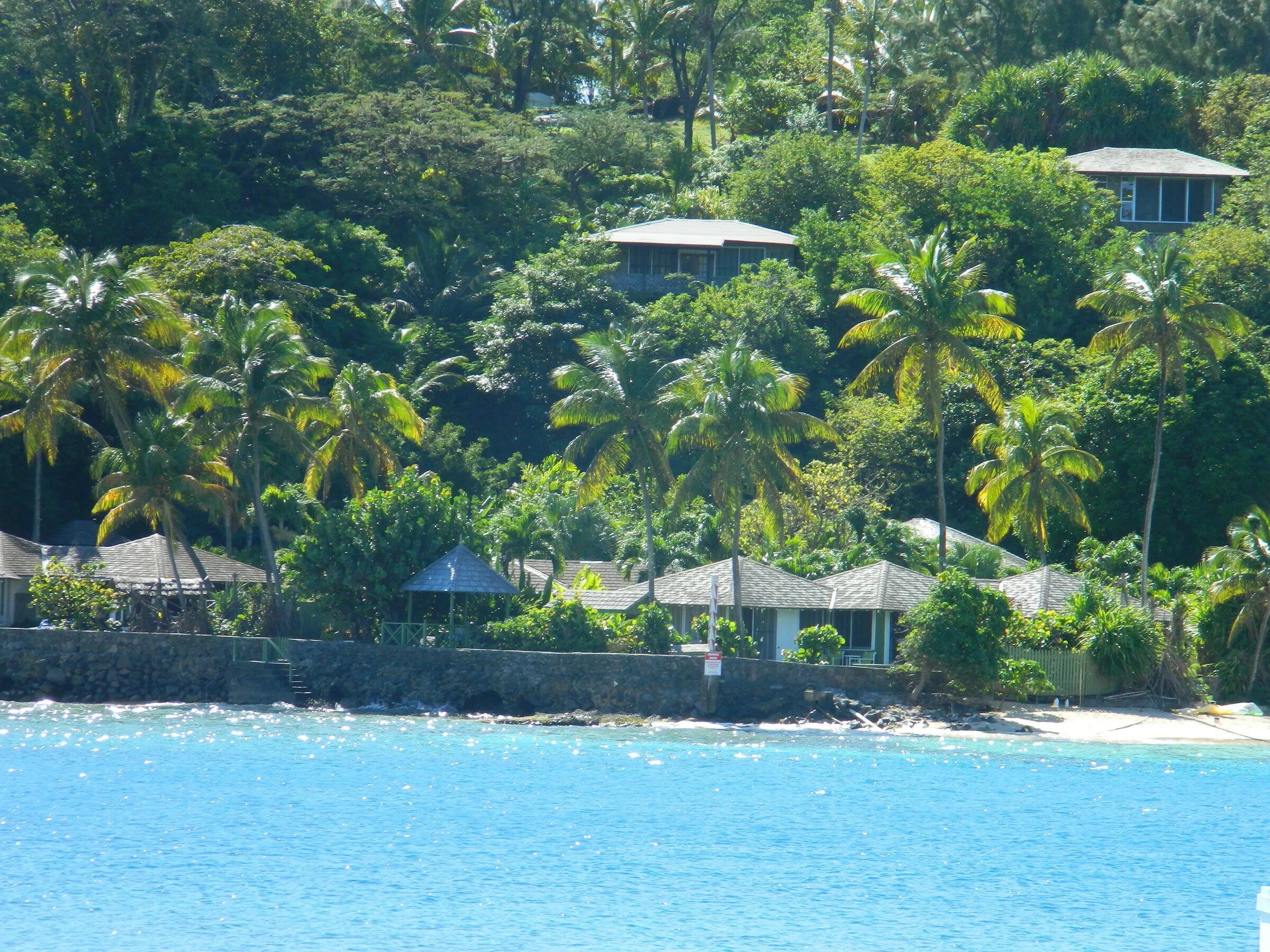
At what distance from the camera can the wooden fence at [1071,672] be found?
36.6 meters

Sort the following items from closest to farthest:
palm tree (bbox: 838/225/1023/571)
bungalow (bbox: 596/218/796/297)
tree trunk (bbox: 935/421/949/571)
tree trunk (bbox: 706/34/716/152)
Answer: palm tree (bbox: 838/225/1023/571) → tree trunk (bbox: 935/421/949/571) → bungalow (bbox: 596/218/796/297) → tree trunk (bbox: 706/34/716/152)

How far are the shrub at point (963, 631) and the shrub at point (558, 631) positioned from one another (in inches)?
316

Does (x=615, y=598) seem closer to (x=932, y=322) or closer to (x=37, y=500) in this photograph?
(x=932, y=322)

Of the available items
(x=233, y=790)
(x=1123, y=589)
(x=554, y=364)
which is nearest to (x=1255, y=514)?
(x=1123, y=589)

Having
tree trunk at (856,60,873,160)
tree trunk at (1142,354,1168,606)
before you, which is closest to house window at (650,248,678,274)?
tree trunk at (856,60,873,160)

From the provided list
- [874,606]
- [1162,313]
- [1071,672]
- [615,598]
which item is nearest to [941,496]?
[874,606]

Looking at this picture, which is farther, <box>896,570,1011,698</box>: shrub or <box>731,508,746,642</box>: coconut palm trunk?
<box>731,508,746,642</box>: coconut palm trunk

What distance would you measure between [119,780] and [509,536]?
16.6 metres

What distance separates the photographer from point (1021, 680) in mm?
36188

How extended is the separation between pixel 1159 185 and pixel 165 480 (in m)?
42.7

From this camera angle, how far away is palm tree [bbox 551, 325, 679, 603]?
40.7 m

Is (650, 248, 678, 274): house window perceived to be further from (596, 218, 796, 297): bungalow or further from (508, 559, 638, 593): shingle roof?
(508, 559, 638, 593): shingle roof

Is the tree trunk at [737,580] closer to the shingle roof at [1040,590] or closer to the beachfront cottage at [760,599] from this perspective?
the beachfront cottage at [760,599]

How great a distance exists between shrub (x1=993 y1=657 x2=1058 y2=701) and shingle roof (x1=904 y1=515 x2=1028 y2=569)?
848 cm
